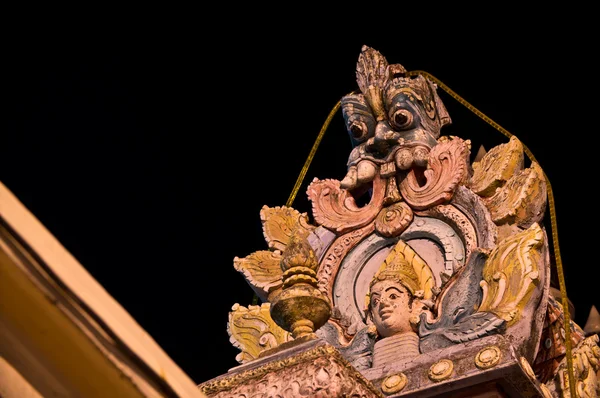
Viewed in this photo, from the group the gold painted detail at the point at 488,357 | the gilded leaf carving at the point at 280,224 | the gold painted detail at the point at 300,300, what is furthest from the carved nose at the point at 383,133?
the gold painted detail at the point at 300,300

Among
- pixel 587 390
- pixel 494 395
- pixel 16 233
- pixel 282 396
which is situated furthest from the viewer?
pixel 587 390

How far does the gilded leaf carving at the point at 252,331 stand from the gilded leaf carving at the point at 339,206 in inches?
25.4

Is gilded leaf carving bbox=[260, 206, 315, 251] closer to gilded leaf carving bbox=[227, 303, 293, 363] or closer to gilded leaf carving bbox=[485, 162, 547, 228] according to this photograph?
gilded leaf carving bbox=[227, 303, 293, 363]

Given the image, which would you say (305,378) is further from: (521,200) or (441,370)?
(521,200)

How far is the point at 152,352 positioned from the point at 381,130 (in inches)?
186

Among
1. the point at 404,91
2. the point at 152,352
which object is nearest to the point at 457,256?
the point at 404,91

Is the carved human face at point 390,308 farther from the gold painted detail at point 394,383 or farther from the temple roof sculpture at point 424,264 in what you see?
the gold painted detail at point 394,383

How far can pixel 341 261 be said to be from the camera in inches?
254

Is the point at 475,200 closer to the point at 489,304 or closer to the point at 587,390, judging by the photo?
the point at 489,304

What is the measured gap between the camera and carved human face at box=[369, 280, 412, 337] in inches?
226

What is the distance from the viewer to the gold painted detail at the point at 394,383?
211 inches

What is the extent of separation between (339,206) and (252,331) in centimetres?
94

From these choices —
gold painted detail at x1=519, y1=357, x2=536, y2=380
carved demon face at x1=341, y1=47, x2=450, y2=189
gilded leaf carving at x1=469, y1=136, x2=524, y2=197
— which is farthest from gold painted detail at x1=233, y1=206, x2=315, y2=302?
gold painted detail at x1=519, y1=357, x2=536, y2=380

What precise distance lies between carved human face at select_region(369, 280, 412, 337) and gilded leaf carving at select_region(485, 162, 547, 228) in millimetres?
696
